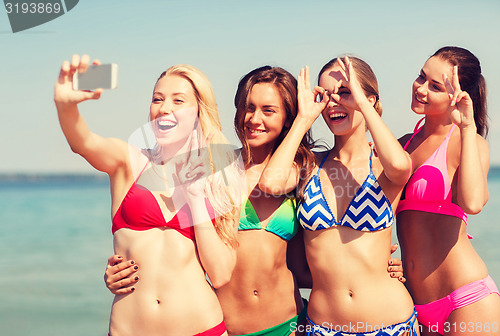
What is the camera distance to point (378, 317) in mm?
4191

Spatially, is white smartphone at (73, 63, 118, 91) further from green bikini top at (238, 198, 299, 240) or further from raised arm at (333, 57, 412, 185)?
raised arm at (333, 57, 412, 185)

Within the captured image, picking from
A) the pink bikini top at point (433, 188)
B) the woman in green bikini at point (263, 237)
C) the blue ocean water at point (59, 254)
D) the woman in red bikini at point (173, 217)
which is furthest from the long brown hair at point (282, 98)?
the blue ocean water at point (59, 254)

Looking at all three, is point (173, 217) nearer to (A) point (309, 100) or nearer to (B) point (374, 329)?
(A) point (309, 100)

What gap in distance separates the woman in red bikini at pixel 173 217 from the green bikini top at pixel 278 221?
0.41 m

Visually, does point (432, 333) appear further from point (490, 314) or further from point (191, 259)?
point (191, 259)

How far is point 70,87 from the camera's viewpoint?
3191 millimetres

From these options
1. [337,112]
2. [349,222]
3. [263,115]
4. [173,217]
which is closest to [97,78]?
[173,217]

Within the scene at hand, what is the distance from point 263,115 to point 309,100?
0.41 meters

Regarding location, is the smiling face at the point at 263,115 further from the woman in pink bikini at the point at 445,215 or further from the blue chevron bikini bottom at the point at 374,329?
the blue chevron bikini bottom at the point at 374,329

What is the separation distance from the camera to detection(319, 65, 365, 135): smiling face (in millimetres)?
4434

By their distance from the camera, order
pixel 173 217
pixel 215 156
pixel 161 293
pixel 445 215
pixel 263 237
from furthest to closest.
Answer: pixel 263 237 < pixel 445 215 < pixel 215 156 < pixel 173 217 < pixel 161 293

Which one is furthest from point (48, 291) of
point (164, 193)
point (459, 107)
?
point (459, 107)

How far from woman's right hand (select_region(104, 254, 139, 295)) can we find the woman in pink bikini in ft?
7.35

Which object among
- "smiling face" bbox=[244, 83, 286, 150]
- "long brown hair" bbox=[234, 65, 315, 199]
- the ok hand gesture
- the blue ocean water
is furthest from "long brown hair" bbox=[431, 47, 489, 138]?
the blue ocean water
